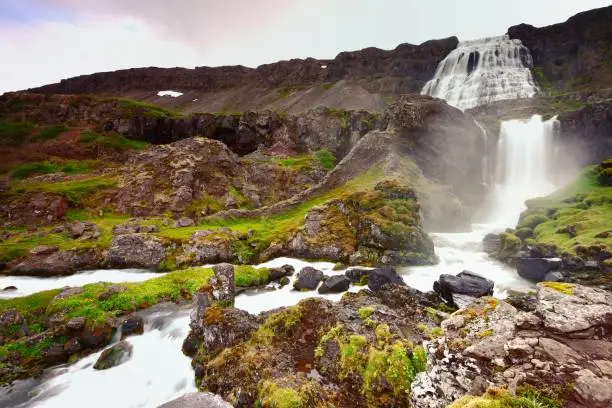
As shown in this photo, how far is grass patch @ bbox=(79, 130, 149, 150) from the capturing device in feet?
291

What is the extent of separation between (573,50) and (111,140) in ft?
594

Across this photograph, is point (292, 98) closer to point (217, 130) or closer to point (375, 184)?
point (217, 130)

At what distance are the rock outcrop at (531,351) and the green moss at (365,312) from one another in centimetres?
443

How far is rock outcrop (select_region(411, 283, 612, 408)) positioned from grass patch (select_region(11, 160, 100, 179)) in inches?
3232

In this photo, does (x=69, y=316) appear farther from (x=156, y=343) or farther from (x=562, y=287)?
(x=562, y=287)

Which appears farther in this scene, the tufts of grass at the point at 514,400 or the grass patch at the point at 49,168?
the grass patch at the point at 49,168

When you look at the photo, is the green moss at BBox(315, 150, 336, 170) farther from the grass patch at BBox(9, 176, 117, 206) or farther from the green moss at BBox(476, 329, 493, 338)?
the green moss at BBox(476, 329, 493, 338)

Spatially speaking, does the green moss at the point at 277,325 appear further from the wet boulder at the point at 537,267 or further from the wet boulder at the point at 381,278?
the wet boulder at the point at 537,267

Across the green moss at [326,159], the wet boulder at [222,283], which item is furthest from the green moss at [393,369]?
the green moss at [326,159]

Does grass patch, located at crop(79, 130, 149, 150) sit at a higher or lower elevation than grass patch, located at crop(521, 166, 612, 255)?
higher

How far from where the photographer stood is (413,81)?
16675 centimetres

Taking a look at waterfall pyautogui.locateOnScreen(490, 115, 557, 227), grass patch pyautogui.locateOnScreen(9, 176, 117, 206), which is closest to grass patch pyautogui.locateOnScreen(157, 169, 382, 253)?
grass patch pyautogui.locateOnScreen(9, 176, 117, 206)

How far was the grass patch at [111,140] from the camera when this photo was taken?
291 ft

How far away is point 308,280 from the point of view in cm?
2809
